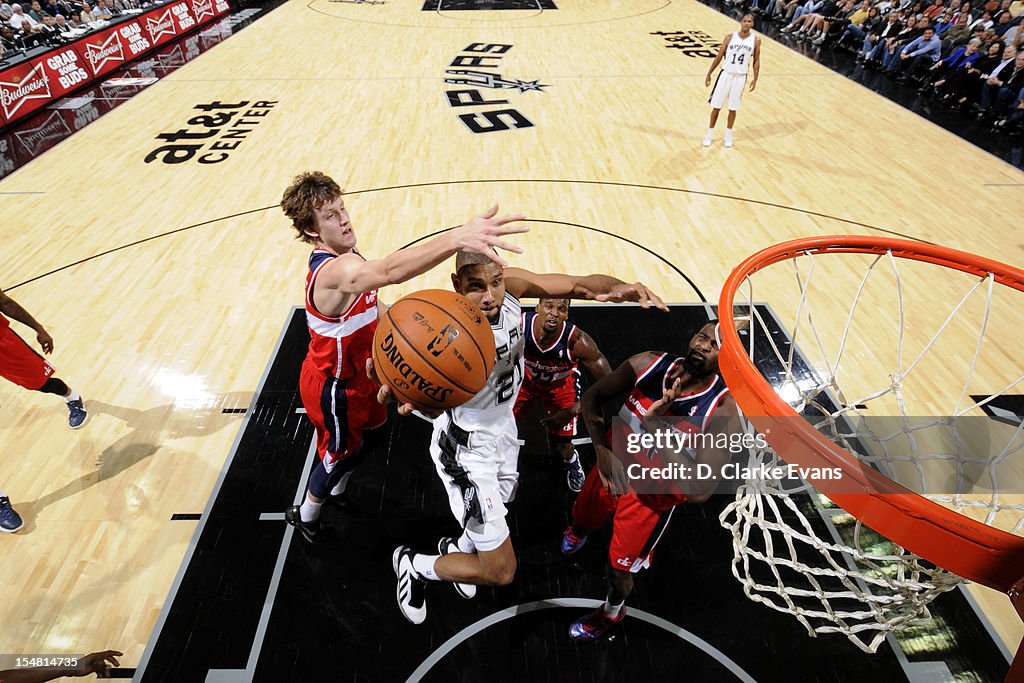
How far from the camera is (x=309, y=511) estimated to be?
10.8ft

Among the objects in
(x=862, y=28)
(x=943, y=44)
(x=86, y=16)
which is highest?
(x=943, y=44)

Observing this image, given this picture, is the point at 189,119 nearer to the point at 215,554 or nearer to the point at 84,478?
the point at 84,478

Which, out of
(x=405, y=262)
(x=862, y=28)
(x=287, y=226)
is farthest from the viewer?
(x=862, y=28)

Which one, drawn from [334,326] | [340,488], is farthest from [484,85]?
[334,326]

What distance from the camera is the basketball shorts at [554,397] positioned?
349 cm

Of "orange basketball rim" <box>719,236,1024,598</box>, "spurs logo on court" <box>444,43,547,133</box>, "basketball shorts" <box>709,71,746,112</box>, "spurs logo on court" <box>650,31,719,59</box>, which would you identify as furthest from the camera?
"spurs logo on court" <box>650,31,719,59</box>

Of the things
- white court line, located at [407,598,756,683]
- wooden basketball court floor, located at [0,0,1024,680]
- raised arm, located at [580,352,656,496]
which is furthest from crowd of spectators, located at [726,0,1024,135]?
white court line, located at [407,598,756,683]

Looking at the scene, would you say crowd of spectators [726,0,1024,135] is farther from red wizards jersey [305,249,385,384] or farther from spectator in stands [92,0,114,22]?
spectator in stands [92,0,114,22]

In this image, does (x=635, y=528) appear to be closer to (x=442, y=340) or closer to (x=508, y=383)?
(x=508, y=383)

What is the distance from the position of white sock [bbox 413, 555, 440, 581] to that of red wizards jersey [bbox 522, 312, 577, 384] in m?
1.14

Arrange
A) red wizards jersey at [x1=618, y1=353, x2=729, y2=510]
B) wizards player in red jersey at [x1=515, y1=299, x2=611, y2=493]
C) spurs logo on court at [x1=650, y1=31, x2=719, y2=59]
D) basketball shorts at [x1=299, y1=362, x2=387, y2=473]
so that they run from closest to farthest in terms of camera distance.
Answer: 1. red wizards jersey at [x1=618, y1=353, x2=729, y2=510]
2. basketball shorts at [x1=299, y1=362, x2=387, y2=473]
3. wizards player in red jersey at [x1=515, y1=299, x2=611, y2=493]
4. spurs logo on court at [x1=650, y1=31, x2=719, y2=59]

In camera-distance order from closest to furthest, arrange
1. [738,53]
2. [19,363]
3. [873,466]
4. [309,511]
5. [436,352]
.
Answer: [436,352]
[873,466]
[309,511]
[19,363]
[738,53]

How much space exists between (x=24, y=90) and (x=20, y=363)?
26.7ft

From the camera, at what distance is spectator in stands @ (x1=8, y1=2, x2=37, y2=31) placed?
36.4 ft
